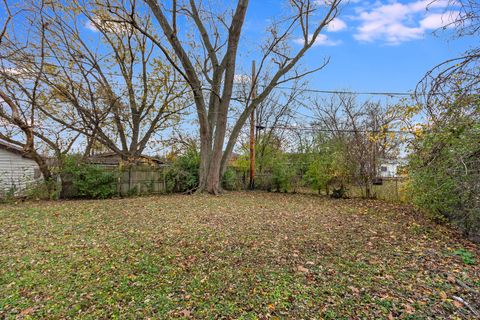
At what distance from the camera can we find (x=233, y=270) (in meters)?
2.44

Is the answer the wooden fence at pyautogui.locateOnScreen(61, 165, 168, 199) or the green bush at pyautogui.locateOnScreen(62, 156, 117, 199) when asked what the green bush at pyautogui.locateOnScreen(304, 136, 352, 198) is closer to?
the wooden fence at pyautogui.locateOnScreen(61, 165, 168, 199)

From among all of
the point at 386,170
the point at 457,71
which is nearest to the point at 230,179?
the point at 386,170

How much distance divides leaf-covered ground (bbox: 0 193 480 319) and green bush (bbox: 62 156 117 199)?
8.57 ft

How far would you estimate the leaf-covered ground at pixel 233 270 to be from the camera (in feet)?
6.14

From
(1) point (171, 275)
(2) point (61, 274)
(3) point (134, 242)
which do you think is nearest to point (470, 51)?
(1) point (171, 275)

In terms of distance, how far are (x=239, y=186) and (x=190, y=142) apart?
2958mm

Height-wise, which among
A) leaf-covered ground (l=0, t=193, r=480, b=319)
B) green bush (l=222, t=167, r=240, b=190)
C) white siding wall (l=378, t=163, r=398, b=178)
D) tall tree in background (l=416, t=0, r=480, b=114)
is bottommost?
leaf-covered ground (l=0, t=193, r=480, b=319)

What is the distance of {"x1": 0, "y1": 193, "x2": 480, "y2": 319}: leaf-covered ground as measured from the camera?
73.7 inches

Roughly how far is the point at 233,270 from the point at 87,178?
20.3 ft

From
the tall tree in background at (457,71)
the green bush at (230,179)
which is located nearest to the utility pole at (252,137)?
the green bush at (230,179)

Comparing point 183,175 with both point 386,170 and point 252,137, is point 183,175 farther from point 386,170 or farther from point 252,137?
point 386,170

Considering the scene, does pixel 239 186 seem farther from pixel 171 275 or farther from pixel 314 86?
pixel 171 275

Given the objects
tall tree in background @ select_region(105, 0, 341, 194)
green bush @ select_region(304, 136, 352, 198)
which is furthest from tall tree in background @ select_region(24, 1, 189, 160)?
green bush @ select_region(304, 136, 352, 198)

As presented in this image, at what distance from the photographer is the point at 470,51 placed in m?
2.28
